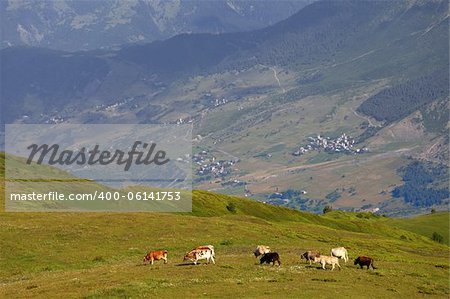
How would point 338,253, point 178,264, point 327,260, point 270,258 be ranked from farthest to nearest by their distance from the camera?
1. point 338,253
2. point 270,258
3. point 327,260
4. point 178,264

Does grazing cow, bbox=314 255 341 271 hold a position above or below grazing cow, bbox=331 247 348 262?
below

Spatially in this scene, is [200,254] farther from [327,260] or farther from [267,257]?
[327,260]

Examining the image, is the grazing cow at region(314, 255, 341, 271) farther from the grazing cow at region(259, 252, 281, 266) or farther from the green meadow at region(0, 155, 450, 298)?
the grazing cow at region(259, 252, 281, 266)

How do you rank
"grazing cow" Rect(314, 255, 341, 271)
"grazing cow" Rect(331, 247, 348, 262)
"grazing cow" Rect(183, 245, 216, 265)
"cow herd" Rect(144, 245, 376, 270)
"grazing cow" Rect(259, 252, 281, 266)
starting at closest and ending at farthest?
"grazing cow" Rect(183, 245, 216, 265), "cow herd" Rect(144, 245, 376, 270), "grazing cow" Rect(314, 255, 341, 271), "grazing cow" Rect(259, 252, 281, 266), "grazing cow" Rect(331, 247, 348, 262)

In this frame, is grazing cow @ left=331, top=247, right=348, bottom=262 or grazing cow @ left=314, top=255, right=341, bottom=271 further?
grazing cow @ left=331, top=247, right=348, bottom=262

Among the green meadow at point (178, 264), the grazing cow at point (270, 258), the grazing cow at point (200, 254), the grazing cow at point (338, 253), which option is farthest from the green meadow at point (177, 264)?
the grazing cow at point (338, 253)

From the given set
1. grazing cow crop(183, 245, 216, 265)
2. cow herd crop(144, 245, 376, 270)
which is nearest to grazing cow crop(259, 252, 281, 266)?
cow herd crop(144, 245, 376, 270)

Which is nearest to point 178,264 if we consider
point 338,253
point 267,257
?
point 267,257

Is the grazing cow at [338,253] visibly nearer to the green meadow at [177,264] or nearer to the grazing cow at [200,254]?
the green meadow at [177,264]

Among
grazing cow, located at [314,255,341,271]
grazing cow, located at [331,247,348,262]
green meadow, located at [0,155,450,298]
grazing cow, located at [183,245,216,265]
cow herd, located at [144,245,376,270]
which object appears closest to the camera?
green meadow, located at [0,155,450,298]

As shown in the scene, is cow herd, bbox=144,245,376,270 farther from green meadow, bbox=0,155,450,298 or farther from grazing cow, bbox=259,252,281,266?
green meadow, bbox=0,155,450,298

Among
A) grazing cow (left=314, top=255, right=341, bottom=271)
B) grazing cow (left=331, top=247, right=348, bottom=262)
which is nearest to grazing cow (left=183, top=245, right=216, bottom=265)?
grazing cow (left=314, top=255, right=341, bottom=271)

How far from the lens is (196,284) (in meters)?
53.2

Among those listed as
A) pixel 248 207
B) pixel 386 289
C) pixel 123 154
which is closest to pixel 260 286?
pixel 386 289
